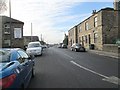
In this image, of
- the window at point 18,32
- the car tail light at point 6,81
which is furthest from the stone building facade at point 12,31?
the car tail light at point 6,81

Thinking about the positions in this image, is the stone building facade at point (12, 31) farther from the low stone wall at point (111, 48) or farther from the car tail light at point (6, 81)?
the car tail light at point (6, 81)

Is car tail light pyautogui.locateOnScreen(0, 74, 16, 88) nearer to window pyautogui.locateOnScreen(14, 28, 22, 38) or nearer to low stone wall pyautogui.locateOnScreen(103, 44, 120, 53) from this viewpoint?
low stone wall pyautogui.locateOnScreen(103, 44, 120, 53)

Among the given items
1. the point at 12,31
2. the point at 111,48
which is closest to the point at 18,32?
the point at 12,31

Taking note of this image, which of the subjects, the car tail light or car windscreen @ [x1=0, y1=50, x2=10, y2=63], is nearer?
the car tail light

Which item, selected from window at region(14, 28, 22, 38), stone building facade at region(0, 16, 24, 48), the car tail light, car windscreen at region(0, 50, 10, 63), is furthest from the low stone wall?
the car tail light

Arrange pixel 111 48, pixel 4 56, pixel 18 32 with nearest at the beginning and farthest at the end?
pixel 4 56, pixel 111 48, pixel 18 32

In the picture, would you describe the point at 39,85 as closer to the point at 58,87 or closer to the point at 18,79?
the point at 58,87

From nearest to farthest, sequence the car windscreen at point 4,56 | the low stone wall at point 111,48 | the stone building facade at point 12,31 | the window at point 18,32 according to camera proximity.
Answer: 1. the car windscreen at point 4,56
2. the low stone wall at point 111,48
3. the stone building facade at point 12,31
4. the window at point 18,32

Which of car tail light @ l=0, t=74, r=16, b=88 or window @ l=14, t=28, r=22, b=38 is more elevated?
window @ l=14, t=28, r=22, b=38

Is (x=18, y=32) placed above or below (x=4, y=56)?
above

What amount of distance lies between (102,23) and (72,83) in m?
31.8

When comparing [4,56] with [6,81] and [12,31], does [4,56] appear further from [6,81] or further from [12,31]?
[12,31]

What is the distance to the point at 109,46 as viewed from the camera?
3581 cm

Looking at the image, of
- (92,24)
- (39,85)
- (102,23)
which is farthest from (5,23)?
(39,85)
